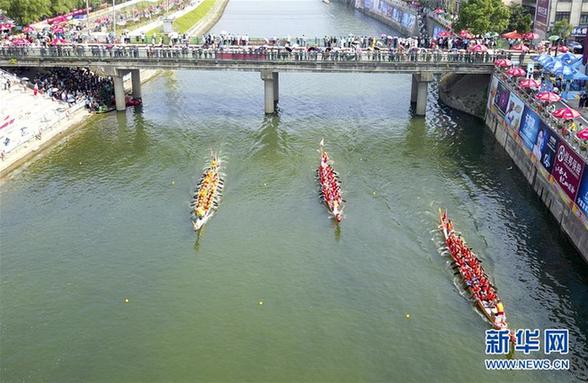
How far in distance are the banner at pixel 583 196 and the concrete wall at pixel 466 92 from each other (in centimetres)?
3054

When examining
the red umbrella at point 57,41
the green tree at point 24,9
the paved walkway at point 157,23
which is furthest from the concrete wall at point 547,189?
the green tree at point 24,9

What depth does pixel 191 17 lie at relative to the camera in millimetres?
150000

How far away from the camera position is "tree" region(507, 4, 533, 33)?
95062mm

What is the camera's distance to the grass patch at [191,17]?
135 m

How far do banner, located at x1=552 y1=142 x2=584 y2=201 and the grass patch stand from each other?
9659cm

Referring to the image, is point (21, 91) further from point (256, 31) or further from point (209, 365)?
point (256, 31)

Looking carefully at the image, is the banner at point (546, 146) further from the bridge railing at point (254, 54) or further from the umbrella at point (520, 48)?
the umbrella at point (520, 48)

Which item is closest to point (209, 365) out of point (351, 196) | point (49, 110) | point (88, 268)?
point (88, 268)

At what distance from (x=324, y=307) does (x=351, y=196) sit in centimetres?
1664

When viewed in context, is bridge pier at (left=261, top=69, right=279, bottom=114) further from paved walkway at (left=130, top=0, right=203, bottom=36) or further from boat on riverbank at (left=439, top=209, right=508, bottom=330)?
paved walkway at (left=130, top=0, right=203, bottom=36)

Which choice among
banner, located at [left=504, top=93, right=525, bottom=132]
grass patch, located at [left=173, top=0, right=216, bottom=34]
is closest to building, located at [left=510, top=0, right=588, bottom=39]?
banner, located at [left=504, top=93, right=525, bottom=132]

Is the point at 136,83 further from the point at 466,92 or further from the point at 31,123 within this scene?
the point at 466,92

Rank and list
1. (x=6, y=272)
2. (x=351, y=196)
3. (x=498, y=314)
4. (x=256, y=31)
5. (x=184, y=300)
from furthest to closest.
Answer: (x=256, y=31) → (x=351, y=196) → (x=6, y=272) → (x=184, y=300) → (x=498, y=314)

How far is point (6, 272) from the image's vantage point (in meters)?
42.2
